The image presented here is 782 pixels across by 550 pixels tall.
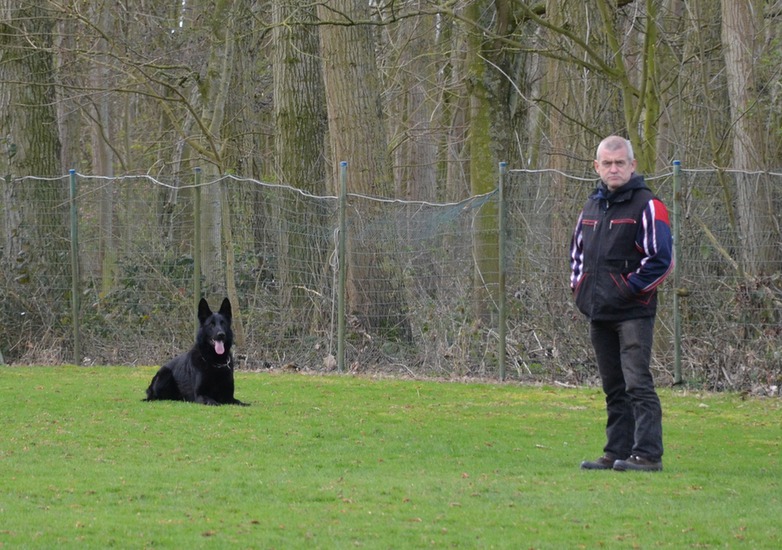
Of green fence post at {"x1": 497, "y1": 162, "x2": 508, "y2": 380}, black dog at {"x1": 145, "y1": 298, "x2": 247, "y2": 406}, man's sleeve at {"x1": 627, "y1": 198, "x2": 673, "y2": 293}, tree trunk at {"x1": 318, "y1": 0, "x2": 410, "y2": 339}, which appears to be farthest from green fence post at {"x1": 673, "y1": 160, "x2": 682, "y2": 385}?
man's sleeve at {"x1": 627, "y1": 198, "x2": 673, "y2": 293}

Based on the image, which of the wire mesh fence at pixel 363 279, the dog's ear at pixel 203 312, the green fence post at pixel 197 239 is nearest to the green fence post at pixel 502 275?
the wire mesh fence at pixel 363 279

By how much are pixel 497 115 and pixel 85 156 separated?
26004 millimetres

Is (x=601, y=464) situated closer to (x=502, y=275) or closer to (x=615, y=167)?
(x=615, y=167)

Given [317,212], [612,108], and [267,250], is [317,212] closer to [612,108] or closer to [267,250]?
[267,250]

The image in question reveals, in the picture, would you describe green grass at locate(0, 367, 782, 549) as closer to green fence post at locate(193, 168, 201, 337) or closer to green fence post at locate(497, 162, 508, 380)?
green fence post at locate(497, 162, 508, 380)

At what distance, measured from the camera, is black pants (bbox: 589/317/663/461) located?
24.4 feet

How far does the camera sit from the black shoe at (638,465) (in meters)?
7.50

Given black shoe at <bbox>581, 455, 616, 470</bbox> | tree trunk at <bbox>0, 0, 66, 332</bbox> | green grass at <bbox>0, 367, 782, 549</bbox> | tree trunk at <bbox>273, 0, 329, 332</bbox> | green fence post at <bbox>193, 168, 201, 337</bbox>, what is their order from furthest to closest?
tree trunk at <bbox>273, 0, 329, 332</bbox>, tree trunk at <bbox>0, 0, 66, 332</bbox>, green fence post at <bbox>193, 168, 201, 337</bbox>, black shoe at <bbox>581, 455, 616, 470</bbox>, green grass at <bbox>0, 367, 782, 549</bbox>

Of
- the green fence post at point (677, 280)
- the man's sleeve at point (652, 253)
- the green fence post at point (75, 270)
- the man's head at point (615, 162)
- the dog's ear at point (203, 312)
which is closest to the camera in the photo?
the man's sleeve at point (652, 253)

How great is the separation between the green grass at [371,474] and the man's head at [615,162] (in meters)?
1.93

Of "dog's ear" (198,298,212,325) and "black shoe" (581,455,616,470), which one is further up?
"dog's ear" (198,298,212,325)

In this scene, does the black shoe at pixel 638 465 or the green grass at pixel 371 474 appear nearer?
the green grass at pixel 371 474

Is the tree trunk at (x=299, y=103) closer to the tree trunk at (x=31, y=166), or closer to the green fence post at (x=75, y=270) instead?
the green fence post at (x=75, y=270)

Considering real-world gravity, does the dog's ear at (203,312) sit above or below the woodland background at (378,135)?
below
